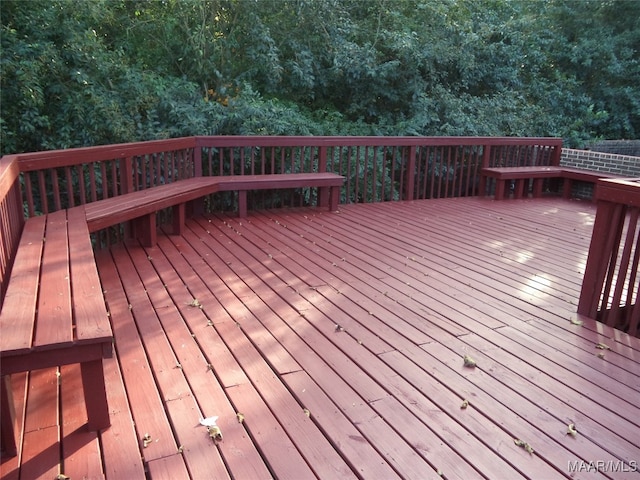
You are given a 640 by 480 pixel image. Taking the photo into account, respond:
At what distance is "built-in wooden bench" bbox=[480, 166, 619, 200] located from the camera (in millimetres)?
6977

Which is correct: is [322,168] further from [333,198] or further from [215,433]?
[215,433]

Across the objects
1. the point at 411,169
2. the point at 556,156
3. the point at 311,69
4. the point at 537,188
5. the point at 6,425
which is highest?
the point at 311,69

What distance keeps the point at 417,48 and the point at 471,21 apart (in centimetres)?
168

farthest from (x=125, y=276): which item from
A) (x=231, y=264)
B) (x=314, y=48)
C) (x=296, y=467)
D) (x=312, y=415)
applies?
(x=314, y=48)

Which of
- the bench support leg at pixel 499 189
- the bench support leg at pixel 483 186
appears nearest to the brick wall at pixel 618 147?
the bench support leg at pixel 483 186

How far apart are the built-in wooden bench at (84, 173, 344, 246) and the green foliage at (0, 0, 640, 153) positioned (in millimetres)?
1114

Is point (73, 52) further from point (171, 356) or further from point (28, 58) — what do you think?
point (171, 356)

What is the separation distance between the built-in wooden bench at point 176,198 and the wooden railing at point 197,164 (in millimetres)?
211

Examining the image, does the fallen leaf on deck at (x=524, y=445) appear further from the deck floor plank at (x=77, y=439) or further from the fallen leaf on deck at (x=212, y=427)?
the deck floor plank at (x=77, y=439)

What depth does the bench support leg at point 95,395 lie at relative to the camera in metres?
1.95

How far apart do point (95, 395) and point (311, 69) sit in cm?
679

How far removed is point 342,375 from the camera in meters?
2.45

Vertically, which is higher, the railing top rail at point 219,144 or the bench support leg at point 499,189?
the railing top rail at point 219,144

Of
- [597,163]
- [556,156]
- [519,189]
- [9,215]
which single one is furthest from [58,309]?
[556,156]
